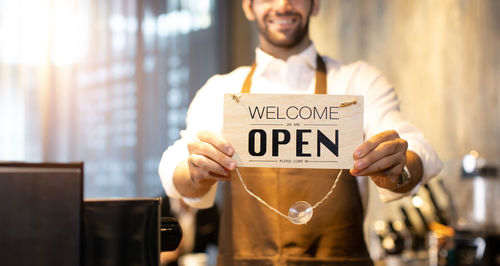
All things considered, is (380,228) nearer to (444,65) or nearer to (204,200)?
(444,65)

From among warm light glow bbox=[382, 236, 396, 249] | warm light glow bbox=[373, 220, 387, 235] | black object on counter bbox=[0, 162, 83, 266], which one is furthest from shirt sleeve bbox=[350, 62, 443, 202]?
warm light glow bbox=[373, 220, 387, 235]

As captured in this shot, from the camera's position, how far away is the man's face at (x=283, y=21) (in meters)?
1.15

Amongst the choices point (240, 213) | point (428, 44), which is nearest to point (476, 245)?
point (428, 44)

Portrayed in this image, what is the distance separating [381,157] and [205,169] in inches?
Answer: 11.1

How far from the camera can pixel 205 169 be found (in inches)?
35.3

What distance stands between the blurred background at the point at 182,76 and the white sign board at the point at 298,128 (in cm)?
147

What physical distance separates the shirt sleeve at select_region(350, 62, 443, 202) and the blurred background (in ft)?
3.73

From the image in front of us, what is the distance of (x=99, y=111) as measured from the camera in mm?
3775

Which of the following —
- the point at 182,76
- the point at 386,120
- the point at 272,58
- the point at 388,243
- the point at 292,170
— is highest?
the point at 182,76

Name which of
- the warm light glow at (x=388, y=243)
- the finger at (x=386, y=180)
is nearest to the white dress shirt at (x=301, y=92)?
the finger at (x=386, y=180)

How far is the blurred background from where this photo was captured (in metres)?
2.46

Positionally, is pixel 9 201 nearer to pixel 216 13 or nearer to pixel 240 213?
pixel 240 213

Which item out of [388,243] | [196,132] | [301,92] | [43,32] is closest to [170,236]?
[196,132]

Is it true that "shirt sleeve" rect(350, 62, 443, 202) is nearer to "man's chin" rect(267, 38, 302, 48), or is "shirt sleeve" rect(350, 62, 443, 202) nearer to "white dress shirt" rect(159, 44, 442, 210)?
"white dress shirt" rect(159, 44, 442, 210)
